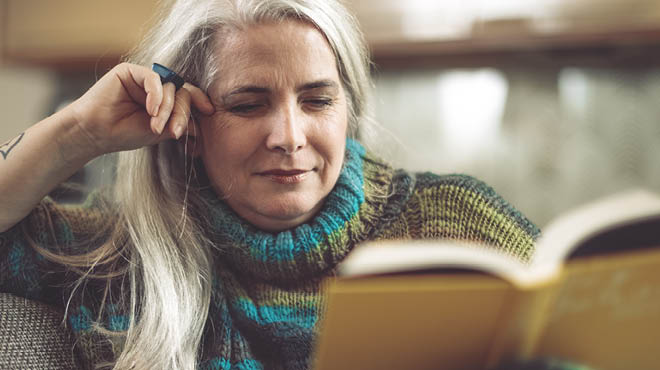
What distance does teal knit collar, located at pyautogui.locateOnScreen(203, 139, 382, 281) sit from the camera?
3.23 feet

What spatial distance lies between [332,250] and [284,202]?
4.6 inches

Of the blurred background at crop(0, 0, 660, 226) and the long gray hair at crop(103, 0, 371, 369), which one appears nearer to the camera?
the long gray hair at crop(103, 0, 371, 369)

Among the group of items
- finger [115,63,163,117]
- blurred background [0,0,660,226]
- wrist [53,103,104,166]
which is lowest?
wrist [53,103,104,166]

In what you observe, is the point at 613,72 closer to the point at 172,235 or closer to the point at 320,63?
the point at 320,63

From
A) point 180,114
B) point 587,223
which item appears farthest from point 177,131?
point 587,223

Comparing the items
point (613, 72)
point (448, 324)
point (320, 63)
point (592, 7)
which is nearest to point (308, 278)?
point (320, 63)

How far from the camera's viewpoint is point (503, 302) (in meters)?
0.52

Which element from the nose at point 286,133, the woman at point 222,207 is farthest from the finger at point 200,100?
the nose at point 286,133

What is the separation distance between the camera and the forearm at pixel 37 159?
0.96 m

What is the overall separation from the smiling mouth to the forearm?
0.30 metres

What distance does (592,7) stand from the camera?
2.16m

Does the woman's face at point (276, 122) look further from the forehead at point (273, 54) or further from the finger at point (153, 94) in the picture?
the finger at point (153, 94)

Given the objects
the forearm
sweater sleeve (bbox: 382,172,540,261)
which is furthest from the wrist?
sweater sleeve (bbox: 382,172,540,261)

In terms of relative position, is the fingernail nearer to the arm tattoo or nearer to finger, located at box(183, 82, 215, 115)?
finger, located at box(183, 82, 215, 115)
